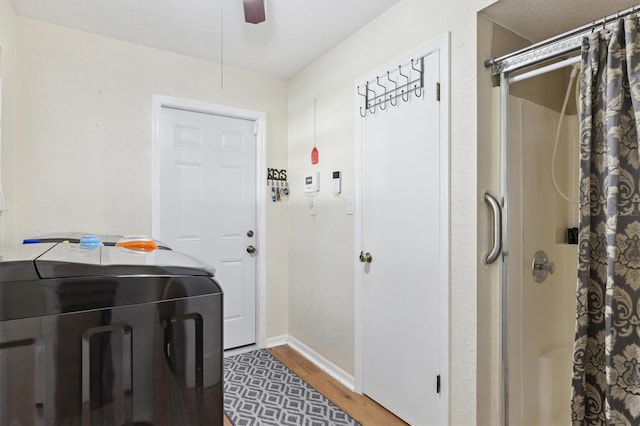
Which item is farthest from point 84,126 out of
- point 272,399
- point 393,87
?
point 272,399

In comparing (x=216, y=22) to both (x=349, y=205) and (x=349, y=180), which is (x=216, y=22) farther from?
(x=349, y=205)

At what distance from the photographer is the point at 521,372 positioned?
1755mm

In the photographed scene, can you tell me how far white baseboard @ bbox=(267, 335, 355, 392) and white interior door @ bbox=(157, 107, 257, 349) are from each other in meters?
0.22

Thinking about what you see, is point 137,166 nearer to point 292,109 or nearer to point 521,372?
point 292,109

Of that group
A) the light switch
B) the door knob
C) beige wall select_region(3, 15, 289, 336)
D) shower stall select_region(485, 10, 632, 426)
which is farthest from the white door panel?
beige wall select_region(3, 15, 289, 336)

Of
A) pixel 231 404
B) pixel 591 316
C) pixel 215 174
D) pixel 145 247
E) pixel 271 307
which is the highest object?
pixel 215 174

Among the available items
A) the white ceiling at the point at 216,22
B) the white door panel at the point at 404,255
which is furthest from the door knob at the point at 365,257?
the white ceiling at the point at 216,22

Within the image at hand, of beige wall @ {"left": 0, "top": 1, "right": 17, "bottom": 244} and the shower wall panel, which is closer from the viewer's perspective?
the shower wall panel

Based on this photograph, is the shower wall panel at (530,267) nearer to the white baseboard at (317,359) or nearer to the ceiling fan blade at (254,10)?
the white baseboard at (317,359)

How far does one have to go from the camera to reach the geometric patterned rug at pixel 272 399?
202cm

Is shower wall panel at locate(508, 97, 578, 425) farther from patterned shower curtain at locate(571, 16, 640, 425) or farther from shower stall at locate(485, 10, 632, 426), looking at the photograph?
patterned shower curtain at locate(571, 16, 640, 425)

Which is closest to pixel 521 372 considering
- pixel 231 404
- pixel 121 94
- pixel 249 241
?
pixel 231 404

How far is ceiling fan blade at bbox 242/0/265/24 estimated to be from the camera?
1885 millimetres

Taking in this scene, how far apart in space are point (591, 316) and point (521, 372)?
1.88ft
